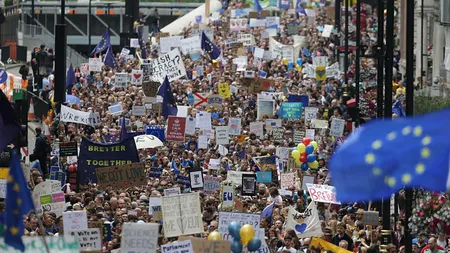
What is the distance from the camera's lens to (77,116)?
33.7 m

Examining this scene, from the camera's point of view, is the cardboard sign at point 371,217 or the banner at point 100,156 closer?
the cardboard sign at point 371,217

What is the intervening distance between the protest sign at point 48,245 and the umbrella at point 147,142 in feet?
52.5

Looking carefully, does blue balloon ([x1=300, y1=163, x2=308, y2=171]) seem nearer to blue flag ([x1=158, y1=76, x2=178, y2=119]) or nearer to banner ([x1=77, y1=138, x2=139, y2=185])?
banner ([x1=77, y1=138, x2=139, y2=185])

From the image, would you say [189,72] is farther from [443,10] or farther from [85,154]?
[85,154]

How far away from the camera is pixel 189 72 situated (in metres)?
49.3

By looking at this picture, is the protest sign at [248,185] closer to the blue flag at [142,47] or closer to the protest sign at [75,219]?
the protest sign at [75,219]

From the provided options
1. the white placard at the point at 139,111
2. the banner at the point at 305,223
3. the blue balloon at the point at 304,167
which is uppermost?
the white placard at the point at 139,111

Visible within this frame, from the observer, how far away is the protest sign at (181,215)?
63.5 ft

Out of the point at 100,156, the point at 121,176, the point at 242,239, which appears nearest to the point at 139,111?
the point at 100,156

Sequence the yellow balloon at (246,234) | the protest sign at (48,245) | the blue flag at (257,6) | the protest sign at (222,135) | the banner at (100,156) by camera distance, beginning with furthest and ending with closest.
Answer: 1. the blue flag at (257,6)
2. the protest sign at (222,135)
3. the banner at (100,156)
4. the yellow balloon at (246,234)
5. the protest sign at (48,245)

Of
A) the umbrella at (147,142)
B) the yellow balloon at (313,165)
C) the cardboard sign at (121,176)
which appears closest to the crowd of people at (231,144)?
the yellow balloon at (313,165)

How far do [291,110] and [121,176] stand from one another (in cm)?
1370

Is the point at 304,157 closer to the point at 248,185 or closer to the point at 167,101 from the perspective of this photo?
the point at 248,185

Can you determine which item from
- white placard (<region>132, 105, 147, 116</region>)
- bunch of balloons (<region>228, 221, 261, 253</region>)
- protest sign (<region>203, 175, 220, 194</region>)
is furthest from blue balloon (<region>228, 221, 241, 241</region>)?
white placard (<region>132, 105, 147, 116</region>)
